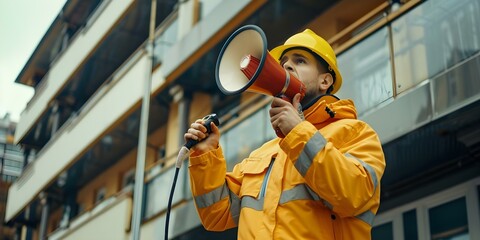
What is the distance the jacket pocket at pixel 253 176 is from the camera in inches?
165

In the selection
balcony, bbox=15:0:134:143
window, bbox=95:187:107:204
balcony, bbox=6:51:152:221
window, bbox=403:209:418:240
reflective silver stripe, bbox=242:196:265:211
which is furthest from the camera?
window, bbox=95:187:107:204

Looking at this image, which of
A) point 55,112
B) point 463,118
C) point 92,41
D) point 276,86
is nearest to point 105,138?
point 92,41

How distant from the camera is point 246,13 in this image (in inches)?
518

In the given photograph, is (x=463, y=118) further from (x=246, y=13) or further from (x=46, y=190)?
(x=46, y=190)

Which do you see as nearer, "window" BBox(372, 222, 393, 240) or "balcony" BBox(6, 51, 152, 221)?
"window" BBox(372, 222, 393, 240)

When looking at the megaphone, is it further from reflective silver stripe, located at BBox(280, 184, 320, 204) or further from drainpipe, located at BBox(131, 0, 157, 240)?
drainpipe, located at BBox(131, 0, 157, 240)

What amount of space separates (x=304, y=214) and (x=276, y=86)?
573mm

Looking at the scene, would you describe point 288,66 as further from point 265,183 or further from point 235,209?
point 235,209

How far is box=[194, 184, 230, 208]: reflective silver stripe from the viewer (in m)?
4.27

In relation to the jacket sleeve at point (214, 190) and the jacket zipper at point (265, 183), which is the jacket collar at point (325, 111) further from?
the jacket sleeve at point (214, 190)

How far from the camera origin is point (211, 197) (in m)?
4.28

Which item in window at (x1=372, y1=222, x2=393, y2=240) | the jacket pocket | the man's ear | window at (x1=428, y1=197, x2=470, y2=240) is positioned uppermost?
window at (x1=372, y1=222, x2=393, y2=240)

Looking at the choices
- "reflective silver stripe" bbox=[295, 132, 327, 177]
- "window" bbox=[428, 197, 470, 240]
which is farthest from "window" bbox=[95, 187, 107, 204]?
"reflective silver stripe" bbox=[295, 132, 327, 177]

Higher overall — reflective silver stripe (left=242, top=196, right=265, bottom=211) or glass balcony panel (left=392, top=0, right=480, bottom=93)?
glass balcony panel (left=392, top=0, right=480, bottom=93)
